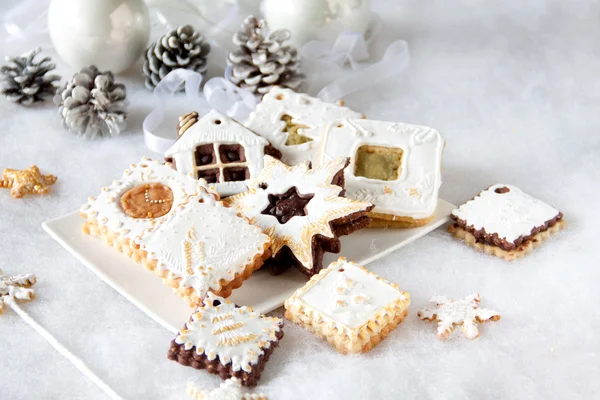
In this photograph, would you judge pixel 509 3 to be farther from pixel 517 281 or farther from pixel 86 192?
pixel 86 192

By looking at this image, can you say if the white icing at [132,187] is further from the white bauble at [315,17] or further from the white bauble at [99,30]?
the white bauble at [315,17]

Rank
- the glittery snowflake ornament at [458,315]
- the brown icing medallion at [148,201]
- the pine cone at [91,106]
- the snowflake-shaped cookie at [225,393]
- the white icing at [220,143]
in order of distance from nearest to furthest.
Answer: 1. the snowflake-shaped cookie at [225,393]
2. the glittery snowflake ornament at [458,315]
3. the brown icing medallion at [148,201]
4. the white icing at [220,143]
5. the pine cone at [91,106]

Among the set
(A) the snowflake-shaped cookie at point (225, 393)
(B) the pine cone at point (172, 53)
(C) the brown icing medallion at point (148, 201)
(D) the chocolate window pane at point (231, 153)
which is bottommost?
(A) the snowflake-shaped cookie at point (225, 393)

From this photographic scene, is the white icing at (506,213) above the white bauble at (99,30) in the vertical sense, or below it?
below

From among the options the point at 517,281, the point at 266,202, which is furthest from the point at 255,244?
the point at 517,281

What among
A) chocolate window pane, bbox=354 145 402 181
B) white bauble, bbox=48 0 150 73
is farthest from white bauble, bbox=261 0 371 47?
chocolate window pane, bbox=354 145 402 181

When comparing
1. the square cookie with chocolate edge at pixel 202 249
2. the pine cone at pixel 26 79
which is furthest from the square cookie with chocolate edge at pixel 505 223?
the pine cone at pixel 26 79
